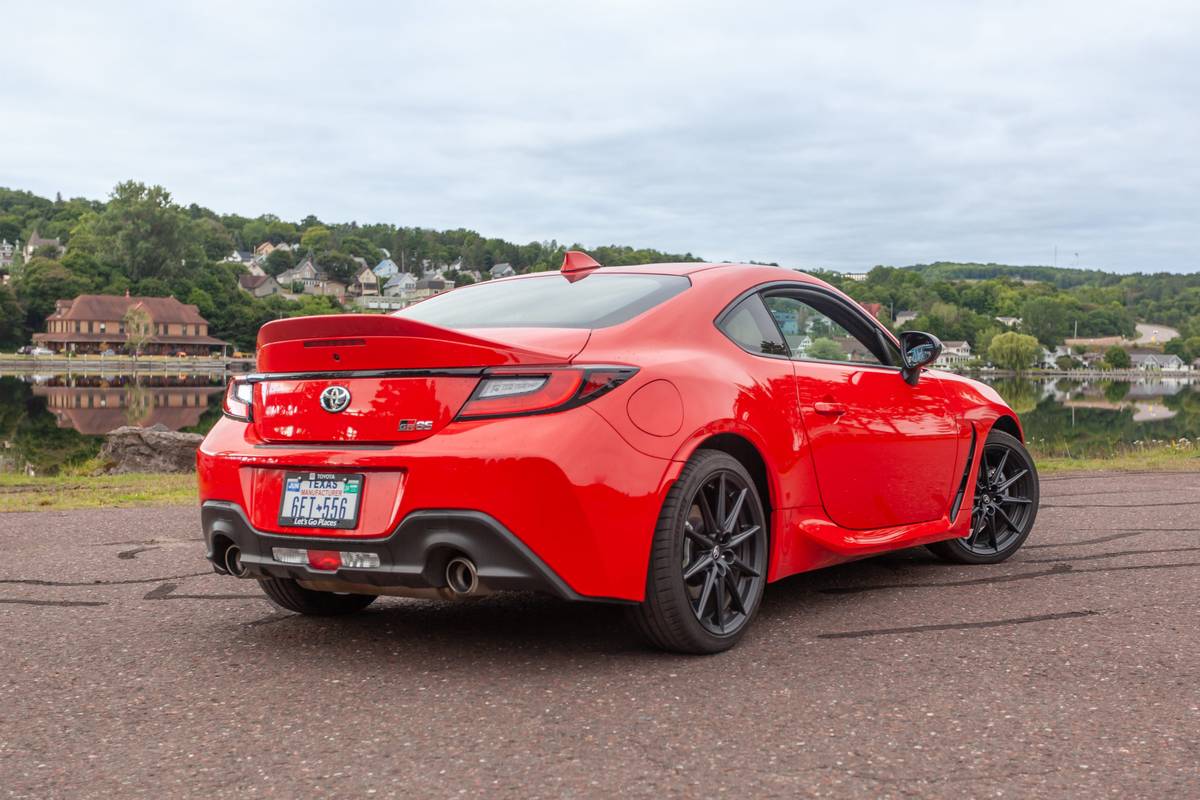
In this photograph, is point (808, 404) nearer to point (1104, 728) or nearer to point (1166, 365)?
point (1104, 728)

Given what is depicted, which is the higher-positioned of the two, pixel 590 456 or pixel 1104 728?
pixel 590 456

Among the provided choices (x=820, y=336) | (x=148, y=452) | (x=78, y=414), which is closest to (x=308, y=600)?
(x=820, y=336)

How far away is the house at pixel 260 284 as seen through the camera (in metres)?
171

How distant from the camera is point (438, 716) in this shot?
3.41 m

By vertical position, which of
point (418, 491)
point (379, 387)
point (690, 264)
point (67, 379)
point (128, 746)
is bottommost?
point (67, 379)

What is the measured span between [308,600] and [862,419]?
8.19 feet

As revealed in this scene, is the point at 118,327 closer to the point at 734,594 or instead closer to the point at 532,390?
the point at 734,594

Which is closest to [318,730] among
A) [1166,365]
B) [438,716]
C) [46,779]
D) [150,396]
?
[438,716]

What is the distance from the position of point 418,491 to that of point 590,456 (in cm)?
56

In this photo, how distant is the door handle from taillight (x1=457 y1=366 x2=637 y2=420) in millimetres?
1333

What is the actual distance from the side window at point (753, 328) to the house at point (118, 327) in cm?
11757

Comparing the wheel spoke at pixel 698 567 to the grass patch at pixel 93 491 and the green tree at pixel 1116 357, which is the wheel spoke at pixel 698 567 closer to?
the grass patch at pixel 93 491

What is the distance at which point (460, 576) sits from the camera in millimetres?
3746

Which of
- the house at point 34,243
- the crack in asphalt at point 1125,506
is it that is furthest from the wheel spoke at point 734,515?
the house at point 34,243
